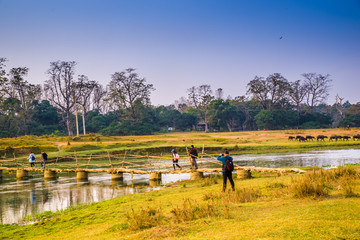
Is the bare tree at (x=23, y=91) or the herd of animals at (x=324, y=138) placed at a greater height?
the bare tree at (x=23, y=91)

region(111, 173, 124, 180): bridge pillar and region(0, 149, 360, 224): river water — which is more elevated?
region(111, 173, 124, 180): bridge pillar

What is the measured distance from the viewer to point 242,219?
836 cm

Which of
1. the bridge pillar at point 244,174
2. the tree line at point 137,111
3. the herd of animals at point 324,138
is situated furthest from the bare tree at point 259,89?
the bridge pillar at point 244,174

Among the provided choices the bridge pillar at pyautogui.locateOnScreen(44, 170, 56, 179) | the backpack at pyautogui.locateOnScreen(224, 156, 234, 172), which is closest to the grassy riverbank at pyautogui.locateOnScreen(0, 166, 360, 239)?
the backpack at pyautogui.locateOnScreen(224, 156, 234, 172)

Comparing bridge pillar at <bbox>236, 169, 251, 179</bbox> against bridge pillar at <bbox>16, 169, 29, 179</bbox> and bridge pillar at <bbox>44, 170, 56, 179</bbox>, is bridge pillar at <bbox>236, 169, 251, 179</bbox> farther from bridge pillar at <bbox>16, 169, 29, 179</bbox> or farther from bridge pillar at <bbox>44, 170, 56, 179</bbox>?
bridge pillar at <bbox>16, 169, 29, 179</bbox>

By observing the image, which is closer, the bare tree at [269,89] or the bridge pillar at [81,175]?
the bridge pillar at [81,175]

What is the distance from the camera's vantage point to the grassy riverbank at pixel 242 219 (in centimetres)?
697

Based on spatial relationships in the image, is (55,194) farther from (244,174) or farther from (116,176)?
(244,174)

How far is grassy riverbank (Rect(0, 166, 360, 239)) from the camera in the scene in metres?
6.97

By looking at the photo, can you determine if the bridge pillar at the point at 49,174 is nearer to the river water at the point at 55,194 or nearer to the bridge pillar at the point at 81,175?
the river water at the point at 55,194

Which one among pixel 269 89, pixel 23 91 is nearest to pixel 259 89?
pixel 269 89

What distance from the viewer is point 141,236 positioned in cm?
800

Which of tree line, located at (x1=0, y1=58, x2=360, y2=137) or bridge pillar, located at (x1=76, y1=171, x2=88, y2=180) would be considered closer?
bridge pillar, located at (x1=76, y1=171, x2=88, y2=180)

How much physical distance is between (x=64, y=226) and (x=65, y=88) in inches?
2778
